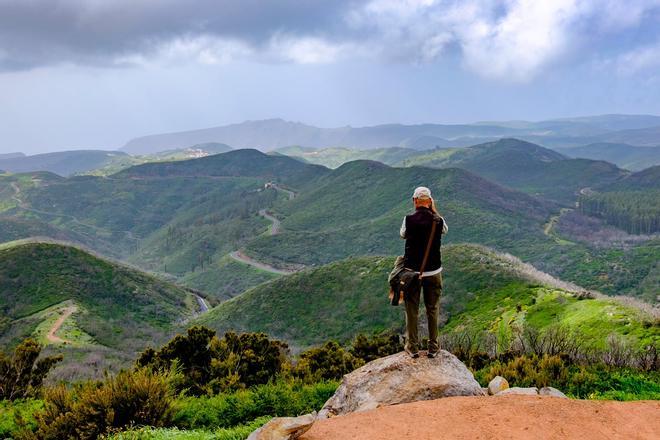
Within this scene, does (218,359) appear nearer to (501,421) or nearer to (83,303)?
(501,421)

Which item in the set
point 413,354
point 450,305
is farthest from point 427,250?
point 450,305

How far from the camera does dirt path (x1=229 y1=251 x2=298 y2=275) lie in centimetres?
10668

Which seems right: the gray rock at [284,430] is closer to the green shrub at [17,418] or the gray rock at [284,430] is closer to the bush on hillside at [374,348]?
the green shrub at [17,418]

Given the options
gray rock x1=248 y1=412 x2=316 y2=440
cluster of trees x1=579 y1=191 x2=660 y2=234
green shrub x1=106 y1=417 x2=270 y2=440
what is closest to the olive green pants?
gray rock x1=248 y1=412 x2=316 y2=440

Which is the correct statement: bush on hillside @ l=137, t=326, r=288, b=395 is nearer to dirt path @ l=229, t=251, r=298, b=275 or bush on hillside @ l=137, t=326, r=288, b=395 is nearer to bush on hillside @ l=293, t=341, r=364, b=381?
bush on hillside @ l=293, t=341, r=364, b=381

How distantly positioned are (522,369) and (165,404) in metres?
8.73

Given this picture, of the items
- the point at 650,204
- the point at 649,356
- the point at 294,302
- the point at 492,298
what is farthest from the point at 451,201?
the point at 649,356

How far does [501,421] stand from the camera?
7.38 m

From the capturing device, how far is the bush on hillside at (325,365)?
14438 mm

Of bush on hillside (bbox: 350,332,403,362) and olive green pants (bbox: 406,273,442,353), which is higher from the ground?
olive green pants (bbox: 406,273,442,353)

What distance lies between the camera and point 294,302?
56.9 meters

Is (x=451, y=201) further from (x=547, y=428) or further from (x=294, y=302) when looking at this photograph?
(x=547, y=428)

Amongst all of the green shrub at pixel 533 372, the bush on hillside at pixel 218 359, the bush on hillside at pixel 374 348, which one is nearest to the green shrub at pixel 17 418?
the bush on hillside at pixel 218 359

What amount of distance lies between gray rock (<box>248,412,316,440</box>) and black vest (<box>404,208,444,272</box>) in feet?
12.6
